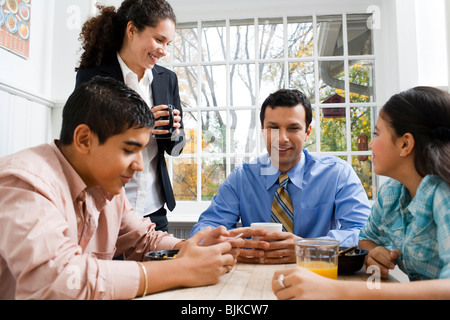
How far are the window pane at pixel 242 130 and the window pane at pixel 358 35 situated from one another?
0.92 meters

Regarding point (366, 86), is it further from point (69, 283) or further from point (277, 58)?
point (69, 283)

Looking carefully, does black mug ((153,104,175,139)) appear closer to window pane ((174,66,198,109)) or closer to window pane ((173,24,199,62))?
window pane ((174,66,198,109))

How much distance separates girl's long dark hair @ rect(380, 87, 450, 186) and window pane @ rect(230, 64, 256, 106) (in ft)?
6.36

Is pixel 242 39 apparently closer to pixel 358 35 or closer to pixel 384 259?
pixel 358 35

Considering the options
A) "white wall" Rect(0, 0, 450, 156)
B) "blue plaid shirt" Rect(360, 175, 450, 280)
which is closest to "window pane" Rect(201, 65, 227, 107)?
"white wall" Rect(0, 0, 450, 156)

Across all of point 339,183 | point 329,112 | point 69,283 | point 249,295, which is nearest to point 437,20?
point 329,112

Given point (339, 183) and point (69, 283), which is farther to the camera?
point (339, 183)

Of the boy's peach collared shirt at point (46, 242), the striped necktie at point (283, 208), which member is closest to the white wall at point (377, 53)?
the striped necktie at point (283, 208)

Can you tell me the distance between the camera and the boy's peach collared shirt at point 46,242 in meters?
0.73

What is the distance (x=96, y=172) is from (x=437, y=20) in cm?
266

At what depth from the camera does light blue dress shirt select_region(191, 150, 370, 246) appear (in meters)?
1.61

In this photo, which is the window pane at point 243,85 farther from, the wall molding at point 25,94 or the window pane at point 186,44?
the wall molding at point 25,94
